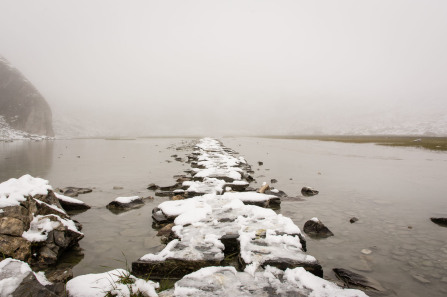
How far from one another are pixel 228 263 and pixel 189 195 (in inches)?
Result: 179

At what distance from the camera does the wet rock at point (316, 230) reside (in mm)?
6289

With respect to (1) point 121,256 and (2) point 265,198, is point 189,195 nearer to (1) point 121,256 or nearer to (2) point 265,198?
(2) point 265,198

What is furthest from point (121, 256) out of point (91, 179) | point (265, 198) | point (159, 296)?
point (91, 179)

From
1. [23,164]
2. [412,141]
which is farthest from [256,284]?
[412,141]

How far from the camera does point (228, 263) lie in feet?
15.9

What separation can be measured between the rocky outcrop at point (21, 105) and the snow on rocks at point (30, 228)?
317 ft

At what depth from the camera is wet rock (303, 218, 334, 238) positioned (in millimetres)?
6289

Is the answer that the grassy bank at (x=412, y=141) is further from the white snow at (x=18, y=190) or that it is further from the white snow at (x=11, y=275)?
the white snow at (x=11, y=275)

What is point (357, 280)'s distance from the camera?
4.25 m

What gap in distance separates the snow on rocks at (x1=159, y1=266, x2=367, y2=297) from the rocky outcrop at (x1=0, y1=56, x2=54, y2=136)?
3949 inches

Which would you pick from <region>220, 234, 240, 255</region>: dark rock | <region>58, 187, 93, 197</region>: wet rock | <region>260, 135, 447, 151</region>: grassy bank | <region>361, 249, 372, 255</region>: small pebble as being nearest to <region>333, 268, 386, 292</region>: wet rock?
<region>361, 249, 372, 255</region>: small pebble

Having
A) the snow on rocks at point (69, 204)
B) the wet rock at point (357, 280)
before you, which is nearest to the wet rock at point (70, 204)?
the snow on rocks at point (69, 204)

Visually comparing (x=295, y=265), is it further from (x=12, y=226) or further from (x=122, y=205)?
(x=122, y=205)

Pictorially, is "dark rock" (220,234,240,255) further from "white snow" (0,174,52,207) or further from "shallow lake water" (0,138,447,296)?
"white snow" (0,174,52,207)
